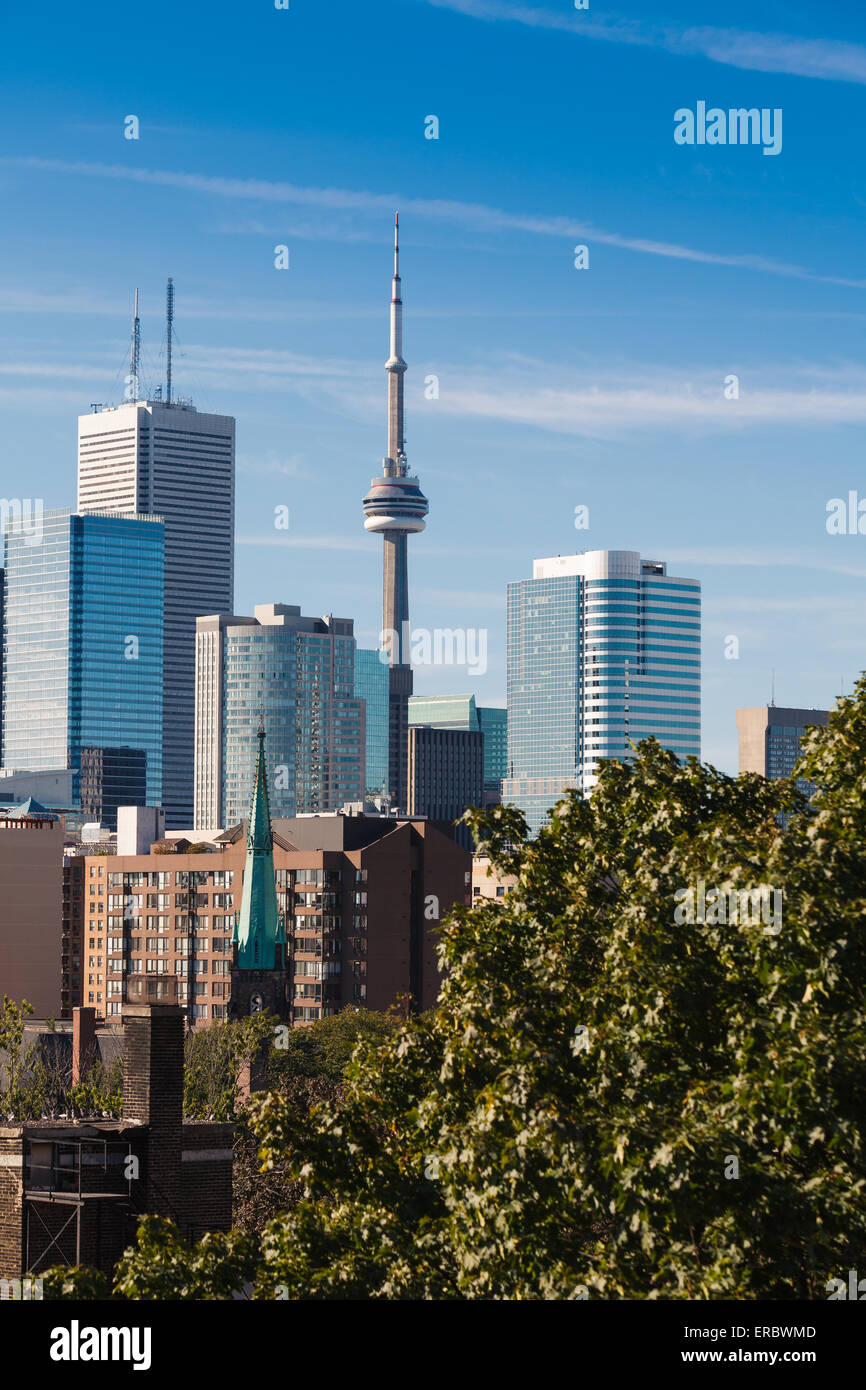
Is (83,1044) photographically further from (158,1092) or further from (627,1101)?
(627,1101)

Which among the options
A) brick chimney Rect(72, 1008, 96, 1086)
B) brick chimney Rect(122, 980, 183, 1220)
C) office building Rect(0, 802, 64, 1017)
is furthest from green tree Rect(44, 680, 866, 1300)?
office building Rect(0, 802, 64, 1017)

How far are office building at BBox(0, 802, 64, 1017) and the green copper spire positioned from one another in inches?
1352

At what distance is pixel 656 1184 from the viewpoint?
22312 millimetres

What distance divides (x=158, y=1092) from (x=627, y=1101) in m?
15.5

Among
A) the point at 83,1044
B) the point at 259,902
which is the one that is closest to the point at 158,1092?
the point at 83,1044

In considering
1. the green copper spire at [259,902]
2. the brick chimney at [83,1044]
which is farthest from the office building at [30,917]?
the brick chimney at [83,1044]

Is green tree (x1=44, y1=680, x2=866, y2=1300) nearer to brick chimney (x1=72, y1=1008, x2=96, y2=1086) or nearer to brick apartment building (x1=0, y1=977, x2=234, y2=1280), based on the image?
brick apartment building (x1=0, y1=977, x2=234, y2=1280)

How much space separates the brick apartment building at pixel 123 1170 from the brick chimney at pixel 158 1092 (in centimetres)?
2

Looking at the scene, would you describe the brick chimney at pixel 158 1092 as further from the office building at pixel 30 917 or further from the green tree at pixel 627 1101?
the office building at pixel 30 917

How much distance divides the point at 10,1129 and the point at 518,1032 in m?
14.9

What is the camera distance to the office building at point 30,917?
185 meters

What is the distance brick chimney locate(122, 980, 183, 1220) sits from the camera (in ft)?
122
